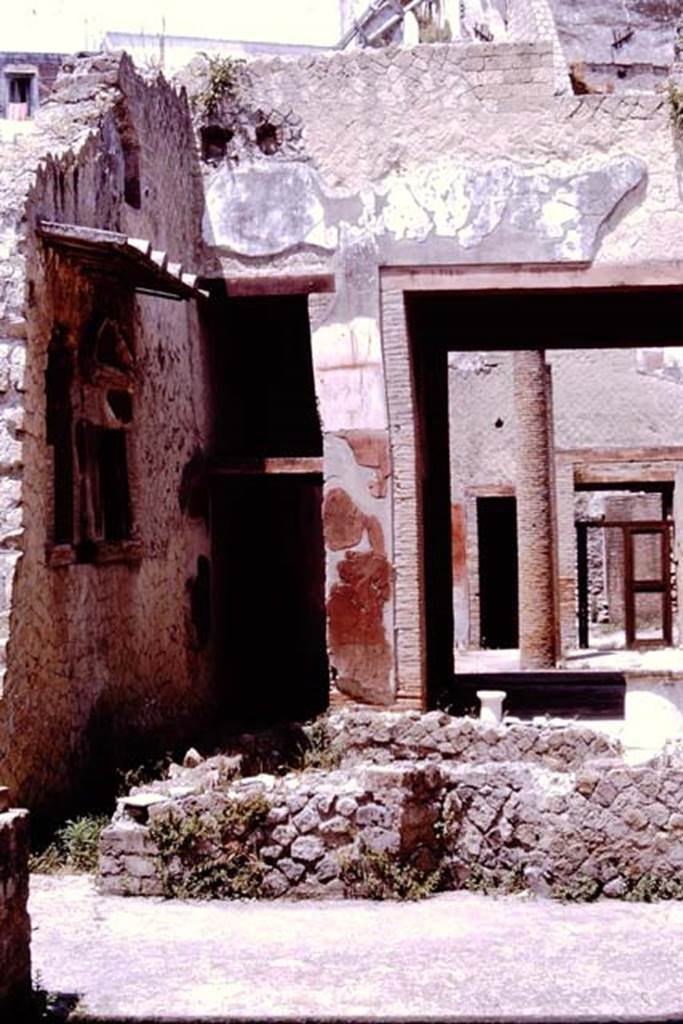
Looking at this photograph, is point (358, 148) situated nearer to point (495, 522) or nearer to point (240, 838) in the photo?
point (240, 838)

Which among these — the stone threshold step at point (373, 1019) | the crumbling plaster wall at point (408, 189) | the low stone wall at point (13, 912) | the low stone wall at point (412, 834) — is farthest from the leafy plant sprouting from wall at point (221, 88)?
the stone threshold step at point (373, 1019)

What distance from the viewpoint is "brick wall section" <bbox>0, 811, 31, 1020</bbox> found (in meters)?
5.09

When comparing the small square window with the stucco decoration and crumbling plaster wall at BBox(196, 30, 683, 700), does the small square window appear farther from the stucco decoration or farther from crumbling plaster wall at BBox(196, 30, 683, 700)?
the stucco decoration

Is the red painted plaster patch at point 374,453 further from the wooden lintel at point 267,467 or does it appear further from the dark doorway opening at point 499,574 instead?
the dark doorway opening at point 499,574

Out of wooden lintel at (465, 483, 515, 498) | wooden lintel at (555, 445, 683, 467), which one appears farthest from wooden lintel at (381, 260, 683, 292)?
wooden lintel at (465, 483, 515, 498)

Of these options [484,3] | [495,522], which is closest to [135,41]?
[484,3]

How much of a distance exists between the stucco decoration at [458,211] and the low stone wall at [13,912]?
6.31m

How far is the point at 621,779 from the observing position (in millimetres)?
7230

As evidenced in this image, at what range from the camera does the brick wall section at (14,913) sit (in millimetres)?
5094

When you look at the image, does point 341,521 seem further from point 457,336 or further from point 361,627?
point 457,336

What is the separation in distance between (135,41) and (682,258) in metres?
14.8

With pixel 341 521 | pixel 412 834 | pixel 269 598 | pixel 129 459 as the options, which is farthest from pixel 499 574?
pixel 412 834

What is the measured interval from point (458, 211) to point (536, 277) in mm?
683

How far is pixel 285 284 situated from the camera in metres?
10.9
